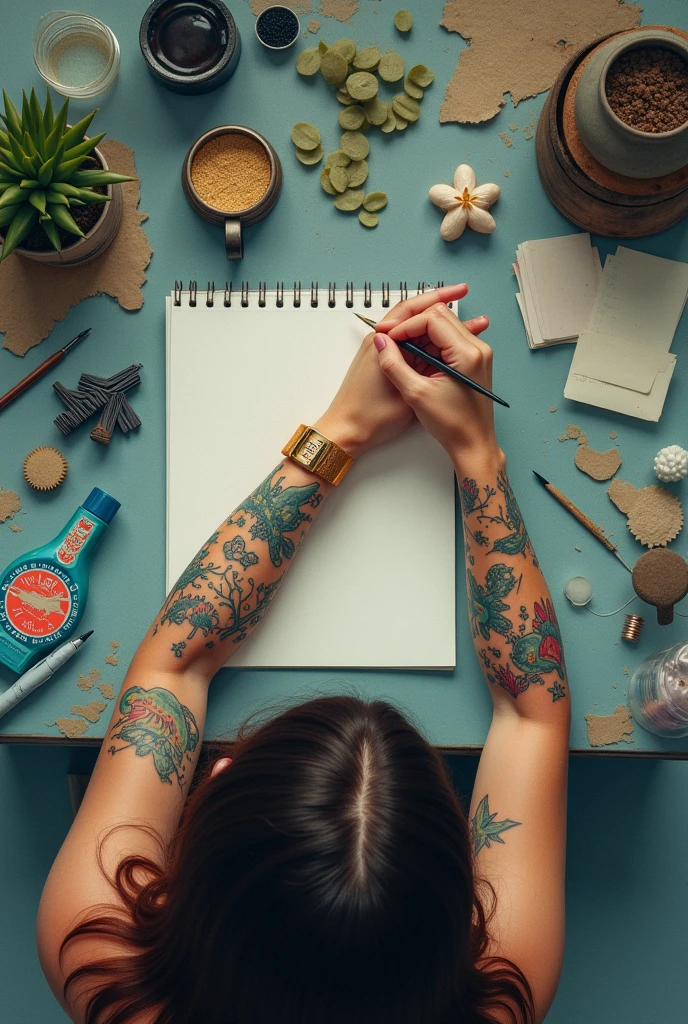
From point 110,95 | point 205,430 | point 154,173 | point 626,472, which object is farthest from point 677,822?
point 110,95

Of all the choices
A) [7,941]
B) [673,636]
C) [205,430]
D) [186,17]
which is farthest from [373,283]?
[7,941]

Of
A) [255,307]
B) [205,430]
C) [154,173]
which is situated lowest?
[205,430]

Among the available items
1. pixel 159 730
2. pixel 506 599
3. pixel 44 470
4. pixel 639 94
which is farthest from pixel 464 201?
pixel 159 730

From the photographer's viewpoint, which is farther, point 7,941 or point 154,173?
point 7,941

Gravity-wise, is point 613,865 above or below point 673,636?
below

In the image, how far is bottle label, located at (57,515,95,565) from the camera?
909 mm

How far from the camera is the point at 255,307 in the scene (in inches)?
37.1

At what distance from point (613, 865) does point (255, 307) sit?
0.91 metres

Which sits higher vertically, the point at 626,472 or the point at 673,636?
the point at 626,472

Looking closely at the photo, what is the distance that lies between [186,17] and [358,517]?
62cm

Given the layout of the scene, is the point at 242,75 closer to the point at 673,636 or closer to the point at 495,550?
the point at 495,550

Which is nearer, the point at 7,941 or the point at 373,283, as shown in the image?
the point at 373,283

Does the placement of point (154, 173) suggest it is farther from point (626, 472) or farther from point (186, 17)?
point (626, 472)

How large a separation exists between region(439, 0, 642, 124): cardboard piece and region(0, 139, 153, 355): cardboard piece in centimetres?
41
